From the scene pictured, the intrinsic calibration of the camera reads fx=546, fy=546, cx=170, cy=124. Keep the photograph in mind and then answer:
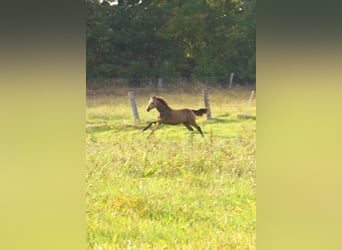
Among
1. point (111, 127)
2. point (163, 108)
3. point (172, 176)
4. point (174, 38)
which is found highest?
point (174, 38)

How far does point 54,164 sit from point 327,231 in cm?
128

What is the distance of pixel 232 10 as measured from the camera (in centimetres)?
304

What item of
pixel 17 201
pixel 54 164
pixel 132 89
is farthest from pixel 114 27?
pixel 17 201

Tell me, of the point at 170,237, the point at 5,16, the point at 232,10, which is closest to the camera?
the point at 5,16

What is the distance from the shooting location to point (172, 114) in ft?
9.73

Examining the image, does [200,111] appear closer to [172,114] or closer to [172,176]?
[172,114]

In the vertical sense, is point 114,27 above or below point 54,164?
above

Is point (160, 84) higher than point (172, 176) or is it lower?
higher

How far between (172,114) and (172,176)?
34 cm

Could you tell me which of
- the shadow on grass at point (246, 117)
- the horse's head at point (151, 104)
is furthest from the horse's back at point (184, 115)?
the shadow on grass at point (246, 117)

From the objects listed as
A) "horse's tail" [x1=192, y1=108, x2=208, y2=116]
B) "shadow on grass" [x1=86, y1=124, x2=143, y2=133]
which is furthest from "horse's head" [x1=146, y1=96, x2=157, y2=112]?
"horse's tail" [x1=192, y1=108, x2=208, y2=116]

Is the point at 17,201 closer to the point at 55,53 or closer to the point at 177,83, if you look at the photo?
the point at 55,53

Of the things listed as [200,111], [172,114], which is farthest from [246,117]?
[172,114]

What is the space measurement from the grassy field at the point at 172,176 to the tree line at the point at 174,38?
123mm
